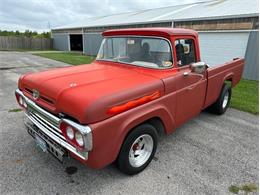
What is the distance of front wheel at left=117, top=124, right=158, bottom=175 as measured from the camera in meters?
2.67

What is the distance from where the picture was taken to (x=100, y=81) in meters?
2.79

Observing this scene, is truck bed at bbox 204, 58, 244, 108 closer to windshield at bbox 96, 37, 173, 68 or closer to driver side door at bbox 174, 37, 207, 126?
driver side door at bbox 174, 37, 207, 126

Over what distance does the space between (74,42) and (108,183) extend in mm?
30989

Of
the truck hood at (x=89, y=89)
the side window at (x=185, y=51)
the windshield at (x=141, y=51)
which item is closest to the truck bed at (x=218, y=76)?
the side window at (x=185, y=51)

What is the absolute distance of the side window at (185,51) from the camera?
3448mm

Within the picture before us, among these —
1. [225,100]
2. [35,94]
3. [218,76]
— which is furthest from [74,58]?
[35,94]

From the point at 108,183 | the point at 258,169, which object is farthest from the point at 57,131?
the point at 258,169

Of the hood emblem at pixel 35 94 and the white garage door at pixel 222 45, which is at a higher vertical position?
the white garage door at pixel 222 45

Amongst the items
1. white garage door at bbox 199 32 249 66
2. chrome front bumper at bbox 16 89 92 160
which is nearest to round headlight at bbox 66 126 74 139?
chrome front bumper at bbox 16 89 92 160

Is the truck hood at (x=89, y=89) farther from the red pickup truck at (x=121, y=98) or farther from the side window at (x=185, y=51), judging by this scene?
the side window at (x=185, y=51)

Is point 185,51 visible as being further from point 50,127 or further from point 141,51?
point 50,127

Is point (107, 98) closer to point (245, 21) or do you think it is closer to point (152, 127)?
point (152, 127)

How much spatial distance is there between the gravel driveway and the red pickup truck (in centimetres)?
31

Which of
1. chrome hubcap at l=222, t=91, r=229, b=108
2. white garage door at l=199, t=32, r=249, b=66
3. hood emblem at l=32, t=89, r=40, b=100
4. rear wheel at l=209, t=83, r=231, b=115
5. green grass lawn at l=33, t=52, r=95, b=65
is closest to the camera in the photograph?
hood emblem at l=32, t=89, r=40, b=100
